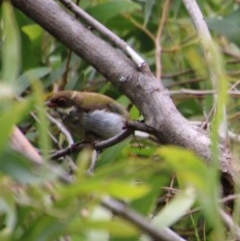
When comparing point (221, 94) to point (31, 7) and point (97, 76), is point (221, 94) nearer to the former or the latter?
point (31, 7)

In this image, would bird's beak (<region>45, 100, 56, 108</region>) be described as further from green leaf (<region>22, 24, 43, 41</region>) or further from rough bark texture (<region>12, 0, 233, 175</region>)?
rough bark texture (<region>12, 0, 233, 175</region>)

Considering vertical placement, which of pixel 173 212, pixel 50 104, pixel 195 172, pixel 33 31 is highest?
pixel 195 172

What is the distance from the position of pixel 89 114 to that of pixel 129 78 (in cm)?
41

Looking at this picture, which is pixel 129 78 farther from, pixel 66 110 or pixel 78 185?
pixel 78 185

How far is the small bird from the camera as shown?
2158 mm

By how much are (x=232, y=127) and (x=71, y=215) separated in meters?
1.41

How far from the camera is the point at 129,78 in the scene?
187 cm

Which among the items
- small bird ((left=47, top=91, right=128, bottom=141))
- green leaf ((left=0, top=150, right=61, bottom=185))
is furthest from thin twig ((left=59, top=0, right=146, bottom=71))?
green leaf ((left=0, top=150, right=61, bottom=185))

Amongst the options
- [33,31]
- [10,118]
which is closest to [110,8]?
[33,31]

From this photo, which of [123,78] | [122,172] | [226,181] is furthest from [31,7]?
[122,172]

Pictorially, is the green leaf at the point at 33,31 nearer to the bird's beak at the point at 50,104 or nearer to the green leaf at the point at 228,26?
the bird's beak at the point at 50,104

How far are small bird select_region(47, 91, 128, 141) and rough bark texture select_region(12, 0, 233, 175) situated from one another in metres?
0.24

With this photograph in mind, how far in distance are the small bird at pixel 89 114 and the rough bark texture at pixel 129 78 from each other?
9.5 inches

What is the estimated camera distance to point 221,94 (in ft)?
4.03
